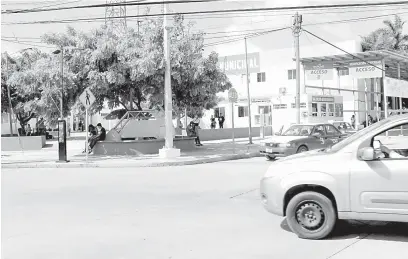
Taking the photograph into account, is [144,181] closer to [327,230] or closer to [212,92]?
[327,230]

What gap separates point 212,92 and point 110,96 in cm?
488

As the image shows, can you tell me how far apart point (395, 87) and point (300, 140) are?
47.6 ft

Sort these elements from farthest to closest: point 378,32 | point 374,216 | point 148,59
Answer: point 378,32, point 148,59, point 374,216

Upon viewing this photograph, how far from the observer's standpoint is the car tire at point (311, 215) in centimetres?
593

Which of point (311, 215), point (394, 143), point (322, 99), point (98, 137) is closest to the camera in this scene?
point (311, 215)

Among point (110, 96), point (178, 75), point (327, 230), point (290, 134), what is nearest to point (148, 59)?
point (178, 75)

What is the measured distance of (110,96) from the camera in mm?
21609

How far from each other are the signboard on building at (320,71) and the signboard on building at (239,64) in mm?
21828

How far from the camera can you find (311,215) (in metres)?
6.05

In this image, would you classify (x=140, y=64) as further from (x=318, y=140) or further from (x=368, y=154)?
(x=368, y=154)

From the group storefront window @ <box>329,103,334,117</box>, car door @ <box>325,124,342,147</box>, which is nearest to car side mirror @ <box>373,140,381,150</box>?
car door @ <box>325,124,342,147</box>

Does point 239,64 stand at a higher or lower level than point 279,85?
higher

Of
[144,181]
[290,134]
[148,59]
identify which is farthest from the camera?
[148,59]

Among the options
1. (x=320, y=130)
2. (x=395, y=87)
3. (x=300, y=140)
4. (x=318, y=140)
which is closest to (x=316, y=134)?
(x=318, y=140)
